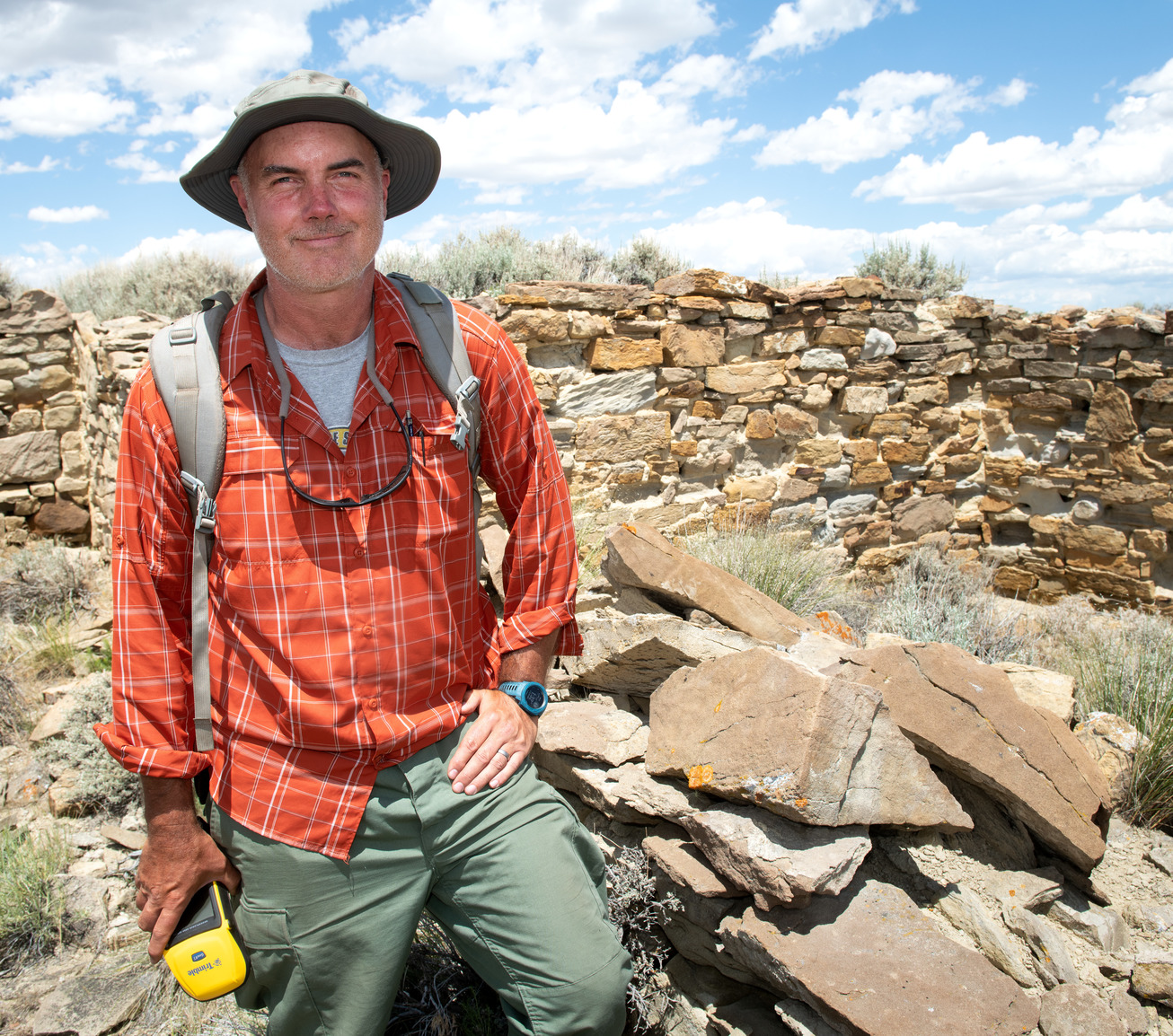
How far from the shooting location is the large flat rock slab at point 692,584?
2830 mm

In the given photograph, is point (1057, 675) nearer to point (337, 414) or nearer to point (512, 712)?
point (512, 712)

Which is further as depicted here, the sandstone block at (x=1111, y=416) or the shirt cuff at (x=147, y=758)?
the sandstone block at (x=1111, y=416)

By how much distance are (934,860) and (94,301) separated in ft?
31.6

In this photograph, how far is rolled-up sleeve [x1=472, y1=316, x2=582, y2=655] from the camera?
183cm

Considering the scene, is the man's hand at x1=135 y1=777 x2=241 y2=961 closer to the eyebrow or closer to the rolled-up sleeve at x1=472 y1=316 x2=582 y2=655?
the rolled-up sleeve at x1=472 y1=316 x2=582 y2=655

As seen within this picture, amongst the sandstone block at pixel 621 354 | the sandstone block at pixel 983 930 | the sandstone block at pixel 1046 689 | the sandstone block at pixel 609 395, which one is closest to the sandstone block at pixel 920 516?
the sandstone block at pixel 609 395

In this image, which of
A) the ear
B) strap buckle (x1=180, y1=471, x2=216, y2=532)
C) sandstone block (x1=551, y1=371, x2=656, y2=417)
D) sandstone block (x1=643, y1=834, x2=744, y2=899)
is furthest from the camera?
sandstone block (x1=551, y1=371, x2=656, y2=417)

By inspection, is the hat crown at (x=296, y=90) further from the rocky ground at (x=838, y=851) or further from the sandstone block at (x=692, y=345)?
the sandstone block at (x=692, y=345)

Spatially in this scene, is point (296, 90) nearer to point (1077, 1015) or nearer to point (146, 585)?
point (146, 585)

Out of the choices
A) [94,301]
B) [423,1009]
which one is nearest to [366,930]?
[423,1009]

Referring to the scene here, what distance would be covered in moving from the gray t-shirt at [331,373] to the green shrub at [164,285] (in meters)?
6.60

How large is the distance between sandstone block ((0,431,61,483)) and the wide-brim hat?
5.01 m

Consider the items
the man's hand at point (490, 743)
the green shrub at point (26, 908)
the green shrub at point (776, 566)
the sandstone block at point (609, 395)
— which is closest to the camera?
the man's hand at point (490, 743)

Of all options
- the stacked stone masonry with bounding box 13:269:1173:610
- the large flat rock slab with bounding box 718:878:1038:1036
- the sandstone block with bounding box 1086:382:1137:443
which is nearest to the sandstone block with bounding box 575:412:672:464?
the stacked stone masonry with bounding box 13:269:1173:610
